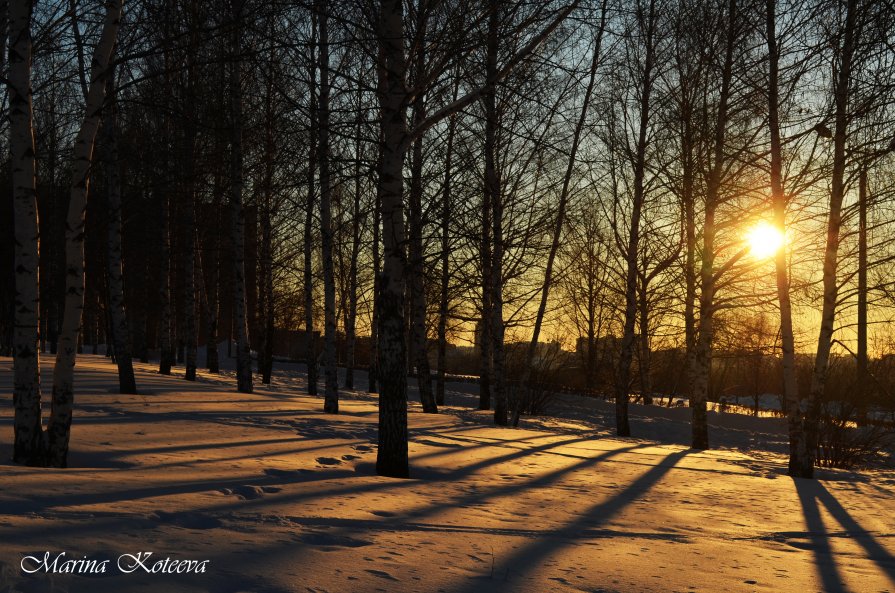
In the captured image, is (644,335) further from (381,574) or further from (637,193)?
(381,574)

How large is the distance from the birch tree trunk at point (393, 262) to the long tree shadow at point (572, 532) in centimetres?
208

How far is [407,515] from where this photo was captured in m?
5.26

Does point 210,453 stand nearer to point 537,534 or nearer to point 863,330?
point 537,534

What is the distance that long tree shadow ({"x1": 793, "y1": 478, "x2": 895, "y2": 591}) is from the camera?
179 inches

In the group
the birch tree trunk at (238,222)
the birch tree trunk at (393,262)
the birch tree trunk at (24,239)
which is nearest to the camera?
the birch tree trunk at (24,239)

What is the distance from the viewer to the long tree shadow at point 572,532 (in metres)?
4.07

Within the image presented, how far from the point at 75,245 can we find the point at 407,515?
388cm

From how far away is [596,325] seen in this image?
3581 cm

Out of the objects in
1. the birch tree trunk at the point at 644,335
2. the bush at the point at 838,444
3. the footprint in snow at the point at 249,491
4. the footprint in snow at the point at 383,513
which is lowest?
the bush at the point at 838,444

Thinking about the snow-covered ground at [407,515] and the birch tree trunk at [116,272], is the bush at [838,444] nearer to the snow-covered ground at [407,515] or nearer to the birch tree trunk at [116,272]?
the snow-covered ground at [407,515]

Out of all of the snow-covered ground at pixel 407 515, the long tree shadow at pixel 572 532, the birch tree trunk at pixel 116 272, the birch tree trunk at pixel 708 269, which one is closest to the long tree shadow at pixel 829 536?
the snow-covered ground at pixel 407 515

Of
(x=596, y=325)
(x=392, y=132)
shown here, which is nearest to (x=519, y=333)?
(x=596, y=325)

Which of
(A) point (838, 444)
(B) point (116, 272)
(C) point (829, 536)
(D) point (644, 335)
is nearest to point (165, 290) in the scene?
(B) point (116, 272)

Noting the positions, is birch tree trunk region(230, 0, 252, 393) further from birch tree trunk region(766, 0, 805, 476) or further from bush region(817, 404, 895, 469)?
bush region(817, 404, 895, 469)
